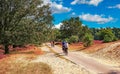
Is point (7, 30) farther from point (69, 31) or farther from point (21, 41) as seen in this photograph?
point (69, 31)

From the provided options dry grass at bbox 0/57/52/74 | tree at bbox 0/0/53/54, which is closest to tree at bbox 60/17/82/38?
tree at bbox 0/0/53/54

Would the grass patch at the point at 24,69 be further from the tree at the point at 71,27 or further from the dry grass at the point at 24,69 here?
the tree at the point at 71,27

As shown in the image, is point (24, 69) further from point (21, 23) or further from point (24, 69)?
point (21, 23)

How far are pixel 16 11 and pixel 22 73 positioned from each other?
21861mm

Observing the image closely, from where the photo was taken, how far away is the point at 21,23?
44062 mm

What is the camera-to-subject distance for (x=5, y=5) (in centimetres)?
4266

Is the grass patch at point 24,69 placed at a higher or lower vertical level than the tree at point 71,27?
lower

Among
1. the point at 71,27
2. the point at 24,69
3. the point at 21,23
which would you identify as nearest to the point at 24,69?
the point at 24,69

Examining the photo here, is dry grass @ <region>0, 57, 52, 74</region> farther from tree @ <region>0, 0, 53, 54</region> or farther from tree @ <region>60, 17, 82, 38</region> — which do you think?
tree @ <region>60, 17, 82, 38</region>

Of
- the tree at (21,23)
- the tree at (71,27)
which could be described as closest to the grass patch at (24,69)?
the tree at (21,23)

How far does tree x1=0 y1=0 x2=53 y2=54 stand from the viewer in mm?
42688

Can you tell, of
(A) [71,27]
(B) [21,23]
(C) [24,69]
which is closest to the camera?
(C) [24,69]

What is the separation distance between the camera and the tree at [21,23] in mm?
42688

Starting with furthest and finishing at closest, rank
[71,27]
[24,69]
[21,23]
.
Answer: [71,27] < [21,23] < [24,69]
